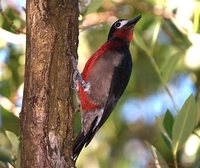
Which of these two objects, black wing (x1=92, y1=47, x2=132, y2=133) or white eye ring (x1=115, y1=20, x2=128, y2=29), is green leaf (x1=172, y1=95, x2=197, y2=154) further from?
white eye ring (x1=115, y1=20, x2=128, y2=29)

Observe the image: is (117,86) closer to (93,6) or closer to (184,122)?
(93,6)

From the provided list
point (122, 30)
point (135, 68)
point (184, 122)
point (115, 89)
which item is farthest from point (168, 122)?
point (135, 68)

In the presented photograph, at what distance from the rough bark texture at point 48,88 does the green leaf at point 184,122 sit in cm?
67

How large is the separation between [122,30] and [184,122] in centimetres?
140

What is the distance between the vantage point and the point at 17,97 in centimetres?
413

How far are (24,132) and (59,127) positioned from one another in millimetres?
147

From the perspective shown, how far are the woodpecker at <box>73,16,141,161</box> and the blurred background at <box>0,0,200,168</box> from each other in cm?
20

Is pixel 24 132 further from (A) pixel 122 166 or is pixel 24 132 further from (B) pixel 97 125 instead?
(A) pixel 122 166

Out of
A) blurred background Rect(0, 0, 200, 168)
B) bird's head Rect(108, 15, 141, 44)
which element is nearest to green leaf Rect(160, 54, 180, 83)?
blurred background Rect(0, 0, 200, 168)

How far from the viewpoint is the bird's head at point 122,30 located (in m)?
4.29

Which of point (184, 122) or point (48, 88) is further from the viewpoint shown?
point (184, 122)

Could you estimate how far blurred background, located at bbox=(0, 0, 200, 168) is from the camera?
3.52 meters

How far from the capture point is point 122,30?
4320 millimetres

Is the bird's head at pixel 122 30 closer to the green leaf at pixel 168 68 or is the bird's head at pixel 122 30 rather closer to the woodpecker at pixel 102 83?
the woodpecker at pixel 102 83
